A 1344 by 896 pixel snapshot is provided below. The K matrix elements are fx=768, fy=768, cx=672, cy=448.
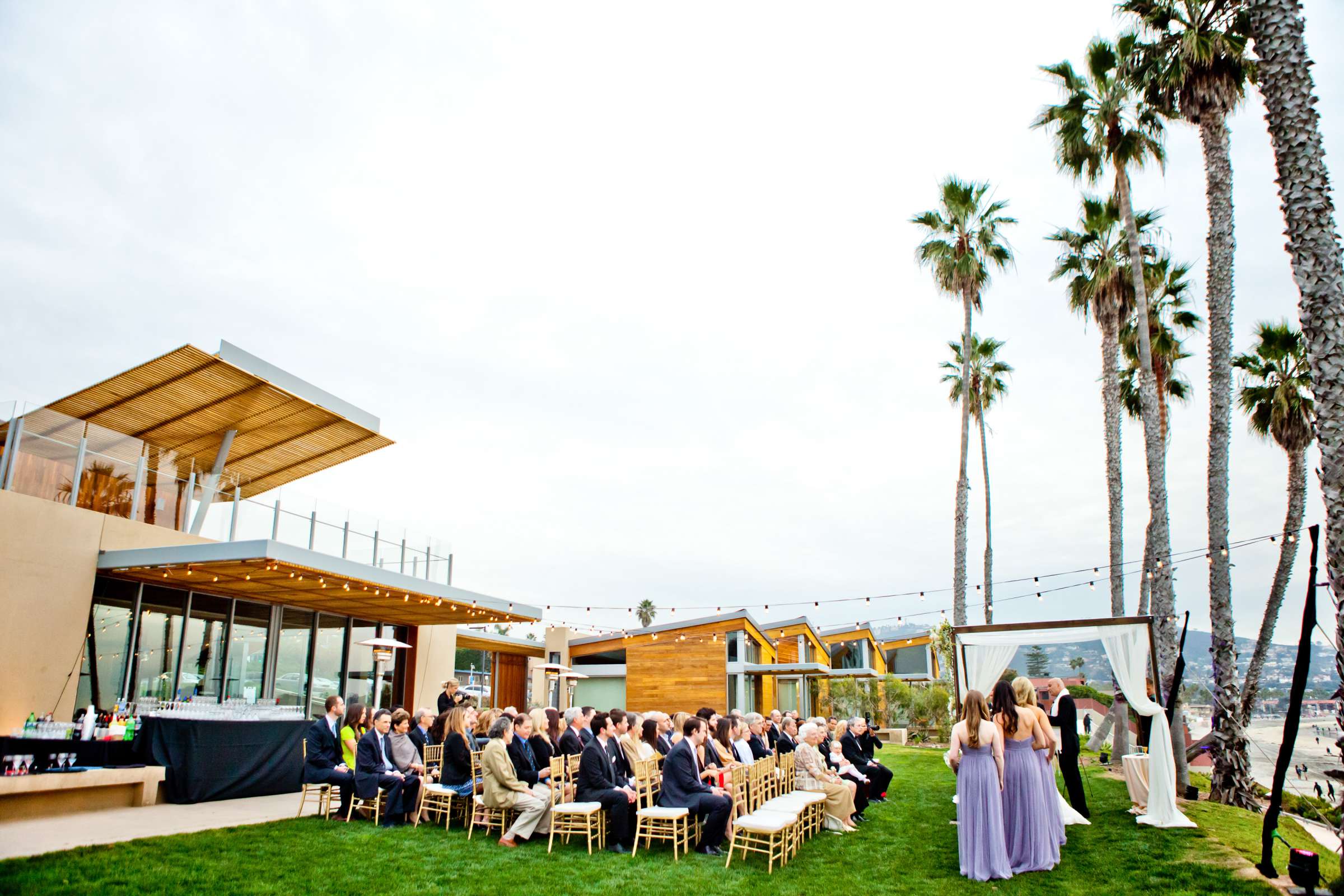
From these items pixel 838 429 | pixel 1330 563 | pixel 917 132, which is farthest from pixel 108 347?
pixel 838 429

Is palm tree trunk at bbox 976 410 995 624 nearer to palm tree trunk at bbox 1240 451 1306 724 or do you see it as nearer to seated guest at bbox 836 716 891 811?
palm tree trunk at bbox 1240 451 1306 724

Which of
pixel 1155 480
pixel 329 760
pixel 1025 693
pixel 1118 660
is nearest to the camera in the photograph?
pixel 1025 693

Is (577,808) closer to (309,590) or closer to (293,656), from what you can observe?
(309,590)

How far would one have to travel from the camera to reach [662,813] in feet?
25.3

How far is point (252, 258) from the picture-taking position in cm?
1616

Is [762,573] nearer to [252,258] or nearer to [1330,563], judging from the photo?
[252,258]

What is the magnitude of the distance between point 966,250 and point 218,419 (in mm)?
18957

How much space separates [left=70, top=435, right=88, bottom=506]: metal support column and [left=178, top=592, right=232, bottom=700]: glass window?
2.68 meters

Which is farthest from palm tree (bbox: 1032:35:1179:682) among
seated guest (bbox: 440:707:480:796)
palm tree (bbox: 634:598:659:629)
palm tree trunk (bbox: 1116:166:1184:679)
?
palm tree (bbox: 634:598:659:629)

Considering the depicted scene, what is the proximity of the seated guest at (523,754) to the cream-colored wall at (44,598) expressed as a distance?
6.96 metres

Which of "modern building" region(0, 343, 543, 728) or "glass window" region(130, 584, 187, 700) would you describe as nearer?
"modern building" region(0, 343, 543, 728)

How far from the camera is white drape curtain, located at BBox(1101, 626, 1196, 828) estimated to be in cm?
862

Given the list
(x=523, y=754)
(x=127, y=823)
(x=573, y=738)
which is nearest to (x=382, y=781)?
(x=523, y=754)

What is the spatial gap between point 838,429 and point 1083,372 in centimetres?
882
